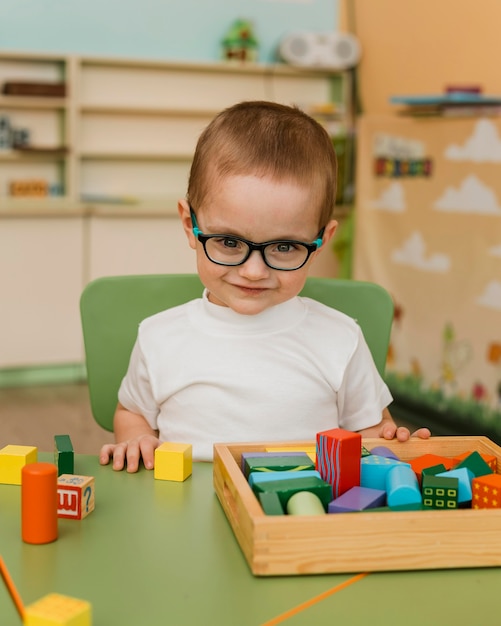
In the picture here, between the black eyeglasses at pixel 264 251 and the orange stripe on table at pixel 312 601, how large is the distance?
454mm

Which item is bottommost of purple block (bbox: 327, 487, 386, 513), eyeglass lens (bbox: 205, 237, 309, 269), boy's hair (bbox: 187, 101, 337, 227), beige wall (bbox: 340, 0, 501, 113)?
purple block (bbox: 327, 487, 386, 513)

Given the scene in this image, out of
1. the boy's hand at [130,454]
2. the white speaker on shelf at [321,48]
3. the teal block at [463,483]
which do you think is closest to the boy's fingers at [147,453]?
the boy's hand at [130,454]

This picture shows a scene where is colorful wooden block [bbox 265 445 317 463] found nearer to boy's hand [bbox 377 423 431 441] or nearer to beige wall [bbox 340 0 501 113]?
boy's hand [bbox 377 423 431 441]

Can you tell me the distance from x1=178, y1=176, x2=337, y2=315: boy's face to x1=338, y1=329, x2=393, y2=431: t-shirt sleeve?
178 mm

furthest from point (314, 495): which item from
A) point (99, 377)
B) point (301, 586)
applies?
point (99, 377)

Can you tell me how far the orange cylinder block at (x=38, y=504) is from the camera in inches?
31.2

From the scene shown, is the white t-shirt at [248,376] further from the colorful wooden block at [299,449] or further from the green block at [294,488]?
the green block at [294,488]

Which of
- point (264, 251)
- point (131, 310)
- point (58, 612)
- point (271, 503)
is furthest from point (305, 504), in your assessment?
point (131, 310)

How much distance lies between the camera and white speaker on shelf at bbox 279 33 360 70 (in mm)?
4375

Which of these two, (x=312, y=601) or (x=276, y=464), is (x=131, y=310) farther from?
(x=312, y=601)

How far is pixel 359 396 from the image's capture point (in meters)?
1.26

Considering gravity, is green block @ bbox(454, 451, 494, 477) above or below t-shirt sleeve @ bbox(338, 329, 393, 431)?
above

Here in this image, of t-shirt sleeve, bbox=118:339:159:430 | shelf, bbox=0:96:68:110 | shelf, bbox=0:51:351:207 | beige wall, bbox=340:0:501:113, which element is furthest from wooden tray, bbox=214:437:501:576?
shelf, bbox=0:96:68:110

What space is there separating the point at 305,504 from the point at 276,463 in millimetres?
111
